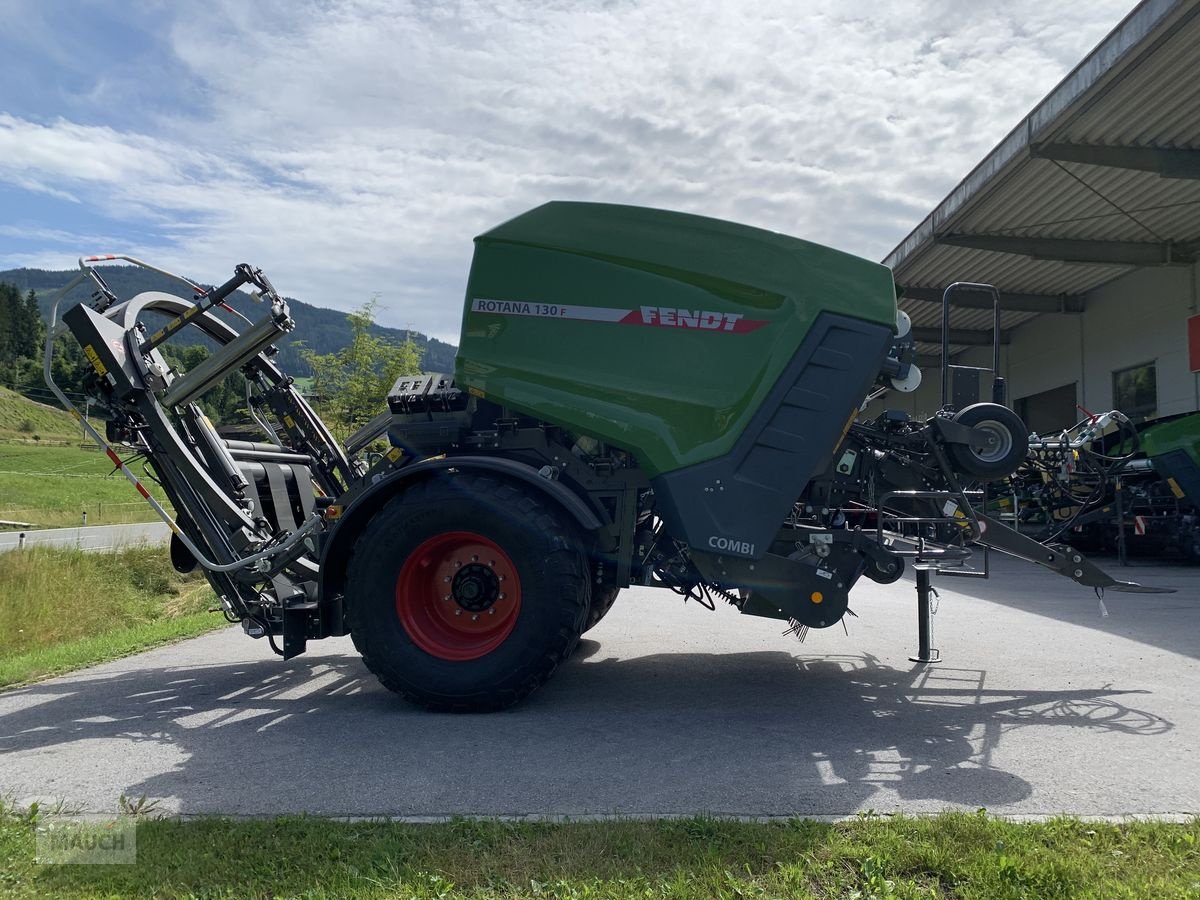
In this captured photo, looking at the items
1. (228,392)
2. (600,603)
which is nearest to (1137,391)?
(600,603)

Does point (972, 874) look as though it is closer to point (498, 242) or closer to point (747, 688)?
point (747, 688)

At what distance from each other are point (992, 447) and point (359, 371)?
609 inches

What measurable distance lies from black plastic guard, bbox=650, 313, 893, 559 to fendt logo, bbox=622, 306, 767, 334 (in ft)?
1.12

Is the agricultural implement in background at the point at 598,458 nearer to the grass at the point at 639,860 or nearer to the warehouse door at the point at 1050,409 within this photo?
the grass at the point at 639,860

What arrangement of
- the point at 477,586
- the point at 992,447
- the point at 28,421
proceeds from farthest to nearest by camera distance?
the point at 28,421 < the point at 992,447 < the point at 477,586

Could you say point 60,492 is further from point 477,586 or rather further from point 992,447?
point 992,447

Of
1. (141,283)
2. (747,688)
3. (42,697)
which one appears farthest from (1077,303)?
(42,697)

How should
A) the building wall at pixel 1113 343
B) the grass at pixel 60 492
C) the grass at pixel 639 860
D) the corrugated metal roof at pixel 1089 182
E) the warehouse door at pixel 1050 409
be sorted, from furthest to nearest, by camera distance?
the grass at pixel 60 492 → the warehouse door at pixel 1050 409 → the building wall at pixel 1113 343 → the corrugated metal roof at pixel 1089 182 → the grass at pixel 639 860

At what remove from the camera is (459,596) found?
5.29 meters

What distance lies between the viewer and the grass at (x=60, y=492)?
3041cm

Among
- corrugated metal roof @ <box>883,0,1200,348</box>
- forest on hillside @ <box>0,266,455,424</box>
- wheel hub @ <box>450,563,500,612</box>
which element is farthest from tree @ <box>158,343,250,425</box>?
corrugated metal roof @ <box>883,0,1200,348</box>

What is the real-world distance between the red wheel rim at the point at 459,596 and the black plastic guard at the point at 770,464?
1107mm

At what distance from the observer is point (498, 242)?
529 cm

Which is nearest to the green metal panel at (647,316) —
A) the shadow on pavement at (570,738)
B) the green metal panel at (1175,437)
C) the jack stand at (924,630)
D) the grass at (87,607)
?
the shadow on pavement at (570,738)
